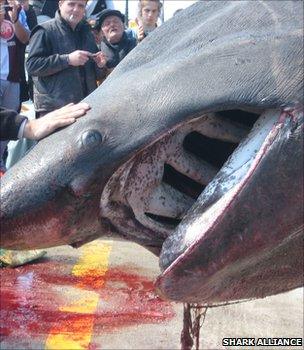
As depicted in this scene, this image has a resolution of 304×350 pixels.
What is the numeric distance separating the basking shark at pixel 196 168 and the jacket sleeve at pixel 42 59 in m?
3.83

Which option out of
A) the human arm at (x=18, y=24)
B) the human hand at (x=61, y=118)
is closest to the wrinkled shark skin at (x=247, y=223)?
the human hand at (x=61, y=118)

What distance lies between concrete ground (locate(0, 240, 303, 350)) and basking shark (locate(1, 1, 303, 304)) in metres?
1.97

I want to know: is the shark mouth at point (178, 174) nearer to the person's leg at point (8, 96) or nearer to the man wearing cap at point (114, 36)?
the person's leg at point (8, 96)

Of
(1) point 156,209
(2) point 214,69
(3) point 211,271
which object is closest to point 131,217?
(1) point 156,209

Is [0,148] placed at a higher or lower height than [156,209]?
higher

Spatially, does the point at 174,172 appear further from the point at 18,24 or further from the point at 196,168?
the point at 18,24

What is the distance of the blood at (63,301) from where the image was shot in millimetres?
4262

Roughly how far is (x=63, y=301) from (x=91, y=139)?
2809mm

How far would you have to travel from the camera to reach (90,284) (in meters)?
5.05

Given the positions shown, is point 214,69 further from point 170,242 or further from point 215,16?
point 170,242

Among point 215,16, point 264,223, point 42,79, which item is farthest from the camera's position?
point 42,79

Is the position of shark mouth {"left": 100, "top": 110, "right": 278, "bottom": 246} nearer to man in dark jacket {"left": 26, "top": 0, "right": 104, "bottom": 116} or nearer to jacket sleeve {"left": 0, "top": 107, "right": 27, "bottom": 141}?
jacket sleeve {"left": 0, "top": 107, "right": 27, "bottom": 141}

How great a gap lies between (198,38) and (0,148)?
4351 mm

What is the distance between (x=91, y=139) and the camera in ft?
6.70
